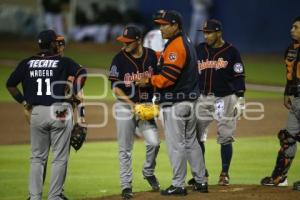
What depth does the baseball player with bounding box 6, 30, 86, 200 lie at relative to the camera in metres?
8.35

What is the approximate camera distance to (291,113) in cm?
948

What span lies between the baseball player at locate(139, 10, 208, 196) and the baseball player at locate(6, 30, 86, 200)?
894 millimetres

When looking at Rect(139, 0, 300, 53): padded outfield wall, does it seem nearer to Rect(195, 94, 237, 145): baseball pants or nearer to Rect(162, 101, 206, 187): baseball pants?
Rect(195, 94, 237, 145): baseball pants

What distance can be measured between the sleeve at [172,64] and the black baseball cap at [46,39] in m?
1.17

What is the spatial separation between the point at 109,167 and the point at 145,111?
315 centimetres

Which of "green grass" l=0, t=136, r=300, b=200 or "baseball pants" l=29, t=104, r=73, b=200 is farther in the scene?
"green grass" l=0, t=136, r=300, b=200

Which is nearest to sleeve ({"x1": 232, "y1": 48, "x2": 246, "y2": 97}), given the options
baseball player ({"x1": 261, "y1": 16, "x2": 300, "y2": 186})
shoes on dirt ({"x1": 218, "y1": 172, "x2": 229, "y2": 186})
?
baseball player ({"x1": 261, "y1": 16, "x2": 300, "y2": 186})

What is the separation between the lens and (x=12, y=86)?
8570 millimetres

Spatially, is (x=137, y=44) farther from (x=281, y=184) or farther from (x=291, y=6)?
(x=291, y=6)

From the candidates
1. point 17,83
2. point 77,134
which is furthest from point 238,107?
Result: point 17,83

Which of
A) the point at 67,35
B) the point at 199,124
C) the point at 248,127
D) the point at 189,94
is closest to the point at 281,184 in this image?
the point at 199,124

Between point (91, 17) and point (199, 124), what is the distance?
27316mm

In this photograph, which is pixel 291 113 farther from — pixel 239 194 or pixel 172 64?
pixel 172 64

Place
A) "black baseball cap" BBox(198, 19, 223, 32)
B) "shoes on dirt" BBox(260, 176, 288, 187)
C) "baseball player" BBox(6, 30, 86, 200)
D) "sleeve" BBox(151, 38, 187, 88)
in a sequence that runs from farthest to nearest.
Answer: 1. "black baseball cap" BBox(198, 19, 223, 32)
2. "shoes on dirt" BBox(260, 176, 288, 187)
3. "sleeve" BBox(151, 38, 187, 88)
4. "baseball player" BBox(6, 30, 86, 200)
